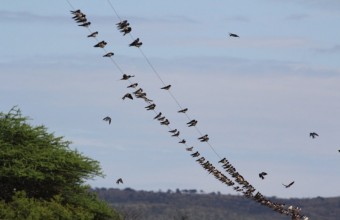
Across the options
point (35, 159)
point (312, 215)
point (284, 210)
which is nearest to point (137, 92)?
point (35, 159)

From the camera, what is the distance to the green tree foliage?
1934 inches

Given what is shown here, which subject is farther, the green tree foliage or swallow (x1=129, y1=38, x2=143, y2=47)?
the green tree foliage

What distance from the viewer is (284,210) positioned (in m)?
59.9

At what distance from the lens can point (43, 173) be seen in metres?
50.1

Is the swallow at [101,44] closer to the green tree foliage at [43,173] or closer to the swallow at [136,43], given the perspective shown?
the swallow at [136,43]

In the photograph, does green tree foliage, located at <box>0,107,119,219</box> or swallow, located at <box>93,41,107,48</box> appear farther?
green tree foliage, located at <box>0,107,119,219</box>

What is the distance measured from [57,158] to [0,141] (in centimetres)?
306

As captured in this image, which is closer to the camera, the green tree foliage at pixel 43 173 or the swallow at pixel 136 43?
the swallow at pixel 136 43

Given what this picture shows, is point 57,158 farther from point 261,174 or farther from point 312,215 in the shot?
point 312,215

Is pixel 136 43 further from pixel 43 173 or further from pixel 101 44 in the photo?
pixel 43 173

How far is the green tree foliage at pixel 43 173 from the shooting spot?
49.1 metres

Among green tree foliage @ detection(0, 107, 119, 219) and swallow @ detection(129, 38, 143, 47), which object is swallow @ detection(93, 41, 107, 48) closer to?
swallow @ detection(129, 38, 143, 47)

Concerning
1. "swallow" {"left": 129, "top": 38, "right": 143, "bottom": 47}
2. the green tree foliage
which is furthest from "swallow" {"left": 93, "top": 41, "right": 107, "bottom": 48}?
the green tree foliage

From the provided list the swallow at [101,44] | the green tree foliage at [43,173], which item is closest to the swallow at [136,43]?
the swallow at [101,44]
